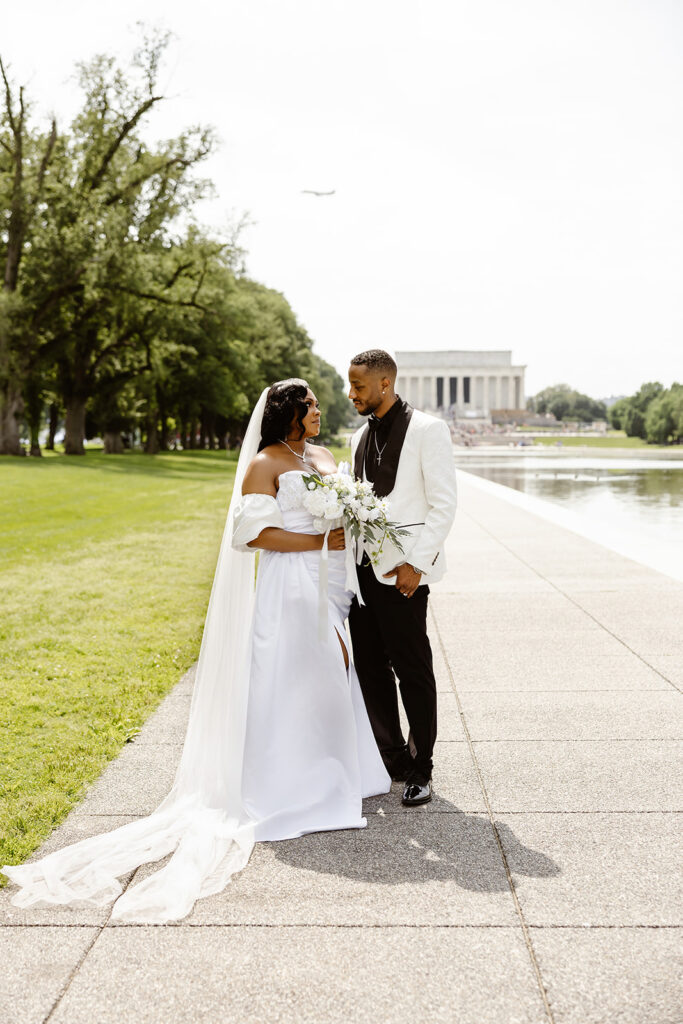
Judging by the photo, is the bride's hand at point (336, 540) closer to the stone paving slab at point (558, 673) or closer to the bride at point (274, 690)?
the bride at point (274, 690)

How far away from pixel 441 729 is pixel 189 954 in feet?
9.06

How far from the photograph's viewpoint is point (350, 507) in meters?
4.09

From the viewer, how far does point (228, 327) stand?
138 feet

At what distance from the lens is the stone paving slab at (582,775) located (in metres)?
4.33

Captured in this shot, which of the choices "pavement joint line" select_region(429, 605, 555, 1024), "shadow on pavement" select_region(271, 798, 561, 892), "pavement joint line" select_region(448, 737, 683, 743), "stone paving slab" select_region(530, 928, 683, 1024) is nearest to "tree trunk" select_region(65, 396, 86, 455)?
"pavement joint line" select_region(429, 605, 555, 1024)

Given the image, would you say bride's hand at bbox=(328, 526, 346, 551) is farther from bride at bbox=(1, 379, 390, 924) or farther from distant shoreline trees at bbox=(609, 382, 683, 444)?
distant shoreline trees at bbox=(609, 382, 683, 444)

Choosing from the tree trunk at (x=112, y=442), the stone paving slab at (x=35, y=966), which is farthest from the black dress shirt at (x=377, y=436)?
the tree trunk at (x=112, y=442)

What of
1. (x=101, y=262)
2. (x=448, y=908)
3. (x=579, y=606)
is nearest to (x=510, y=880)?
(x=448, y=908)

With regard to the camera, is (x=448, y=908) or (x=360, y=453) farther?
(x=360, y=453)

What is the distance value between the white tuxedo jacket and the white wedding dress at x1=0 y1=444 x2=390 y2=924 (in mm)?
378

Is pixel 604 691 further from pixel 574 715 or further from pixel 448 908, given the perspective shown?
pixel 448 908

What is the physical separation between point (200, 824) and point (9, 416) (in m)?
37.7

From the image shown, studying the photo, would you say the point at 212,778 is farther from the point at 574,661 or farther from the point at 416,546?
the point at 574,661

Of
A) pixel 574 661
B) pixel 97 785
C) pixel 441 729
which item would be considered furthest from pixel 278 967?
pixel 574 661
